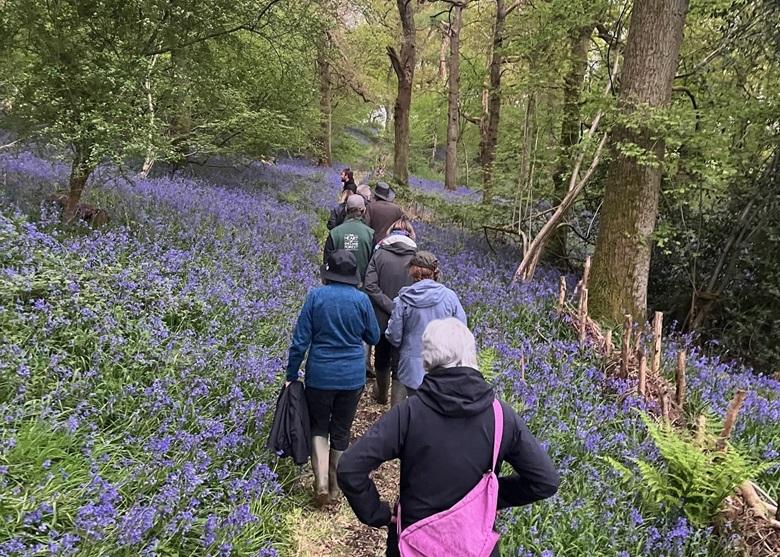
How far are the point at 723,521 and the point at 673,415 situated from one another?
1809mm

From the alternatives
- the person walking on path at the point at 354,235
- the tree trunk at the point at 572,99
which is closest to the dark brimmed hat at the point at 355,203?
the person walking on path at the point at 354,235

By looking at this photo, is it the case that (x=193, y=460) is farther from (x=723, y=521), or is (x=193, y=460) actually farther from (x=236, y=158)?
(x=236, y=158)

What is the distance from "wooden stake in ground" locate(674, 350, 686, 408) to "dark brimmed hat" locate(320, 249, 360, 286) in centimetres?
354

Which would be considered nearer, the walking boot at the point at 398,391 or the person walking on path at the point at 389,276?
the walking boot at the point at 398,391

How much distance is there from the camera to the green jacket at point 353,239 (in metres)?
6.12

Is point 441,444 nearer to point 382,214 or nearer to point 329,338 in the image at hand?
point 329,338

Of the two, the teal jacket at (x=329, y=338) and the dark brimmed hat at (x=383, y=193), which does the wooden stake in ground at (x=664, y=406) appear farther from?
the dark brimmed hat at (x=383, y=193)

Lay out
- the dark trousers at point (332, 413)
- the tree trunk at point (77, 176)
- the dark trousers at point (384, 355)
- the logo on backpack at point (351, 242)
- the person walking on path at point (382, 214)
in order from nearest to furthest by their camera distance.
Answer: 1. the dark trousers at point (332, 413)
2. the dark trousers at point (384, 355)
3. the logo on backpack at point (351, 242)
4. the tree trunk at point (77, 176)
5. the person walking on path at point (382, 214)

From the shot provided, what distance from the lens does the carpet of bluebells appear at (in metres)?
3.12

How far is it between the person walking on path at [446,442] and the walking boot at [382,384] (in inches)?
145

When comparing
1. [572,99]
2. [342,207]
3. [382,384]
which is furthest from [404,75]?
[382,384]

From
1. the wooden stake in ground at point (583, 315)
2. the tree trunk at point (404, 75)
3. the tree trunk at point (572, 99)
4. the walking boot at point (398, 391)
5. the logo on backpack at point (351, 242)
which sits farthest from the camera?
the tree trunk at point (404, 75)

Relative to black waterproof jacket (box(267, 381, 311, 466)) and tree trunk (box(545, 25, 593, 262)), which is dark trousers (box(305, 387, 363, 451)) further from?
tree trunk (box(545, 25, 593, 262))

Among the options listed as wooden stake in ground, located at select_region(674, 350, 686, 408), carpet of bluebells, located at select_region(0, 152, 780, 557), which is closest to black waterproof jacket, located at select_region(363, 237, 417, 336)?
carpet of bluebells, located at select_region(0, 152, 780, 557)
